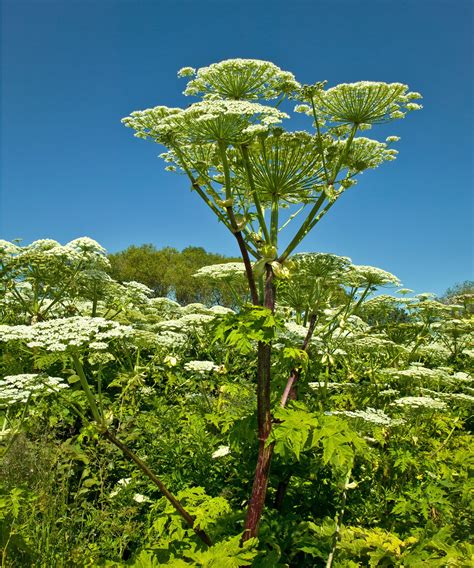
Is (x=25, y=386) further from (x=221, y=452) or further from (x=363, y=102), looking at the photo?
(x=363, y=102)

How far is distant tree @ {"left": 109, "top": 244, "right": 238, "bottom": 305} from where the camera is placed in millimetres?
55844

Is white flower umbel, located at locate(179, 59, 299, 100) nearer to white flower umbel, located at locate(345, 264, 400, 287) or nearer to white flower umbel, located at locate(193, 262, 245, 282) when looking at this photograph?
white flower umbel, located at locate(193, 262, 245, 282)

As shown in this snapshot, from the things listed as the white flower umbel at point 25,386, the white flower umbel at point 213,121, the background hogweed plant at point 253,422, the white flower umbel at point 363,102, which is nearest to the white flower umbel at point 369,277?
the background hogweed plant at point 253,422

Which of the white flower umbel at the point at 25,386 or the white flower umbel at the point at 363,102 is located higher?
the white flower umbel at the point at 363,102

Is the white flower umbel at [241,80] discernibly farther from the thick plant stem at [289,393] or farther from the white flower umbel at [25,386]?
the white flower umbel at [25,386]

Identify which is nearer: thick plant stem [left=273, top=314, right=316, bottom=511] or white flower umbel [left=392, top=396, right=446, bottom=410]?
thick plant stem [left=273, top=314, right=316, bottom=511]

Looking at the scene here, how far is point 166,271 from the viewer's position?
193 feet

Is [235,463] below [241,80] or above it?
below

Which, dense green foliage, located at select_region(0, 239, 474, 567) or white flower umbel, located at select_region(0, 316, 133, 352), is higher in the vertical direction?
white flower umbel, located at select_region(0, 316, 133, 352)

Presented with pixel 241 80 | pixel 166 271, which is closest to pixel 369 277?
pixel 241 80

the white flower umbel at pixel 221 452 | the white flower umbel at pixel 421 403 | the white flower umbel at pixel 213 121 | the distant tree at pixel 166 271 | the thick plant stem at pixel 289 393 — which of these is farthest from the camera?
the distant tree at pixel 166 271

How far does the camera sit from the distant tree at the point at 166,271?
183 ft

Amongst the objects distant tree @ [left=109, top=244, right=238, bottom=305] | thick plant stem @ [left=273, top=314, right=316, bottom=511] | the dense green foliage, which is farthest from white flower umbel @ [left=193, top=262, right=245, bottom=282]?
distant tree @ [left=109, top=244, right=238, bottom=305]

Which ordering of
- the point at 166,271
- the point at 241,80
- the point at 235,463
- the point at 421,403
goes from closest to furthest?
the point at 241,80
the point at 421,403
the point at 235,463
the point at 166,271
